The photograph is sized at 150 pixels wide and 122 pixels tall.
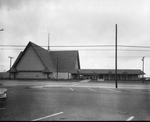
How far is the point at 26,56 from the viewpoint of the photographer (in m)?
44.8

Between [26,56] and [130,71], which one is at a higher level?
[26,56]

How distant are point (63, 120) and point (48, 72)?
1536 inches

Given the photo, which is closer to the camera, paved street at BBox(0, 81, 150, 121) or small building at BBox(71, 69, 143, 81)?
paved street at BBox(0, 81, 150, 121)

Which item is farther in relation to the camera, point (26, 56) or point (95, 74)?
point (95, 74)

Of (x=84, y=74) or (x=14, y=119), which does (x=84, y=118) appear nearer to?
(x=14, y=119)

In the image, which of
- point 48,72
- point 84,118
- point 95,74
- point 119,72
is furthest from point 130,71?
point 84,118

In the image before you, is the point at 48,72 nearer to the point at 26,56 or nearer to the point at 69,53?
the point at 26,56

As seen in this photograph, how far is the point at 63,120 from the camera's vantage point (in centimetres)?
588

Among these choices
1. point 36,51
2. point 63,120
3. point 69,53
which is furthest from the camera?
point 69,53

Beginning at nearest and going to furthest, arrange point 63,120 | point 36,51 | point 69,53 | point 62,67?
point 63,120
point 36,51
point 62,67
point 69,53

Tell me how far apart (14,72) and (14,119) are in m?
43.0

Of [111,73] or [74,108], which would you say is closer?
[74,108]

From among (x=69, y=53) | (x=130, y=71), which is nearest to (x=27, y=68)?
(x=69, y=53)

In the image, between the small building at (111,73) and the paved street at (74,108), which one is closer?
the paved street at (74,108)
